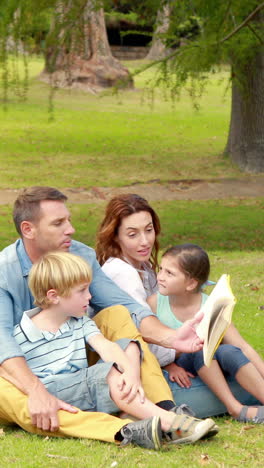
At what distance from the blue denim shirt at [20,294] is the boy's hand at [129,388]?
0.57 metres

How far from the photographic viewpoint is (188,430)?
411 cm

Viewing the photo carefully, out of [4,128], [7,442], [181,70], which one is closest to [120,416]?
[7,442]

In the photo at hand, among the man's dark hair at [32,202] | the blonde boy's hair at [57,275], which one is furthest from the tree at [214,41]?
the blonde boy's hair at [57,275]

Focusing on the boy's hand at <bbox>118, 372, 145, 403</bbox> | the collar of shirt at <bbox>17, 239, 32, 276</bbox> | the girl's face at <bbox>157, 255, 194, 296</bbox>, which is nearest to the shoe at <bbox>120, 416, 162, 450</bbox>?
the boy's hand at <bbox>118, 372, 145, 403</bbox>

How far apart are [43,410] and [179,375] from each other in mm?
1045

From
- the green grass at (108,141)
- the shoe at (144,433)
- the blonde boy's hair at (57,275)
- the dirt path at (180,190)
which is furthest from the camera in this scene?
the green grass at (108,141)

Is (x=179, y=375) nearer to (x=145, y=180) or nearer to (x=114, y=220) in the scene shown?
(x=114, y=220)

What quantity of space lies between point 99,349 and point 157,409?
1.60 ft

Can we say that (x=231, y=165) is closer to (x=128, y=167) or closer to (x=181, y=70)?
(x=128, y=167)

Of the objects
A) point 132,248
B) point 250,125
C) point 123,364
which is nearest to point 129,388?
point 123,364

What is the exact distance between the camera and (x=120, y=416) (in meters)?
4.41

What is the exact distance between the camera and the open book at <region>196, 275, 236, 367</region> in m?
4.20

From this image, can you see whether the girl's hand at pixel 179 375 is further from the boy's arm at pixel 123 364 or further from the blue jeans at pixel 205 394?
the boy's arm at pixel 123 364

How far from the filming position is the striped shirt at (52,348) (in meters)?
4.54
